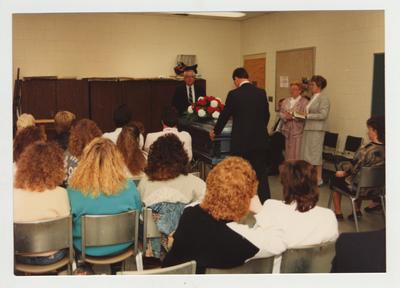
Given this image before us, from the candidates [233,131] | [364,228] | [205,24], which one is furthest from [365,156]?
[205,24]

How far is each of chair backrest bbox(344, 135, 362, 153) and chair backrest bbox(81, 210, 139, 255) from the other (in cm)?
338

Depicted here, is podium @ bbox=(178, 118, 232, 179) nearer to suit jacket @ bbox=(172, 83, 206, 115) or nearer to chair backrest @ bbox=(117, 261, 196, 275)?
suit jacket @ bbox=(172, 83, 206, 115)

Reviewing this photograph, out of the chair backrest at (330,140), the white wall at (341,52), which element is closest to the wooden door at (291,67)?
the white wall at (341,52)

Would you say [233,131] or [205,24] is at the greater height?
[205,24]

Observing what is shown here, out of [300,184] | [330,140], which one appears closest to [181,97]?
[330,140]

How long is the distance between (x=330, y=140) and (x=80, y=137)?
3428 millimetres

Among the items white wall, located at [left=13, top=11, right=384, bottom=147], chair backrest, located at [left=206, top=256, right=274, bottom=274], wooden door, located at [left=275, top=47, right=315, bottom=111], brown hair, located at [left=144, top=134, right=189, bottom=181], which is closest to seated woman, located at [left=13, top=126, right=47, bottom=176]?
brown hair, located at [left=144, top=134, right=189, bottom=181]

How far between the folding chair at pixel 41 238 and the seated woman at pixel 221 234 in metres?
0.57

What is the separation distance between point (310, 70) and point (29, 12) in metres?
4.46

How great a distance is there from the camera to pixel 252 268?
198 cm

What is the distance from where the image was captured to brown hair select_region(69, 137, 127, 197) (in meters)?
2.27

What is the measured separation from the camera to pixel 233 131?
3.77 meters

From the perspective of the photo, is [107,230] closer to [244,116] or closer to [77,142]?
[77,142]
